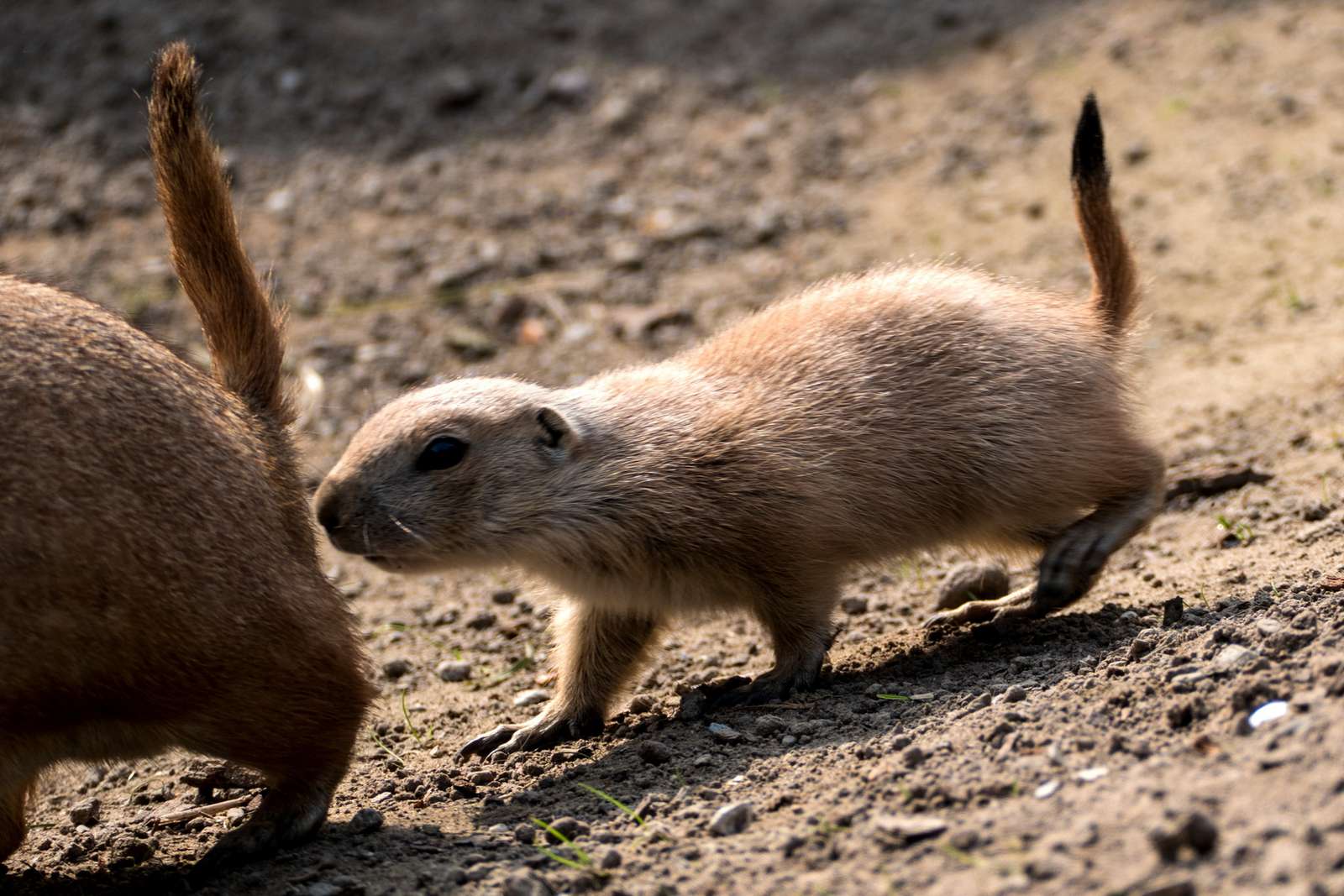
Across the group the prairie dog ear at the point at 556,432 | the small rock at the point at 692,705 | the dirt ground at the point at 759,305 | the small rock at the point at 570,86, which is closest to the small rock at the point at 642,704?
the dirt ground at the point at 759,305

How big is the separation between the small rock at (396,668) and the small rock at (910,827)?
8.78 feet

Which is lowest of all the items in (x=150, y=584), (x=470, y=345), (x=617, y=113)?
(x=150, y=584)

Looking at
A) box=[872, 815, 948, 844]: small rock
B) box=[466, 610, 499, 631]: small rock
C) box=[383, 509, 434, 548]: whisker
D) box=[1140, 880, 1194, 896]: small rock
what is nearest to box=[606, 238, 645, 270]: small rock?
box=[466, 610, 499, 631]: small rock

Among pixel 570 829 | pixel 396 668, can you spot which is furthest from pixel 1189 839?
pixel 396 668

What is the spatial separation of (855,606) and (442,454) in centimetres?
180

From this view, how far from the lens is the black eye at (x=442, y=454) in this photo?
4746 mm

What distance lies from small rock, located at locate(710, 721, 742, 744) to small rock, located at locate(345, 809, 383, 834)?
951 mm

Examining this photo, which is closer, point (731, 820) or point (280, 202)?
point (731, 820)

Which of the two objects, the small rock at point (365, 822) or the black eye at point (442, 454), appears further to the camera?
the black eye at point (442, 454)

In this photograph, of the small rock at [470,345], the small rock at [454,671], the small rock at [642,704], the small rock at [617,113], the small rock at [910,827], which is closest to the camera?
the small rock at [910,827]

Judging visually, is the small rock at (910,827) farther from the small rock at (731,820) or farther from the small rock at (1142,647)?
Result: the small rock at (1142,647)

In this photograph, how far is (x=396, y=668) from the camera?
555 centimetres

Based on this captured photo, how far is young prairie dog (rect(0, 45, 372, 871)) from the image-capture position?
347 centimetres

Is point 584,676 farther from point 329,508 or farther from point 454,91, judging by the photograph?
point 454,91
